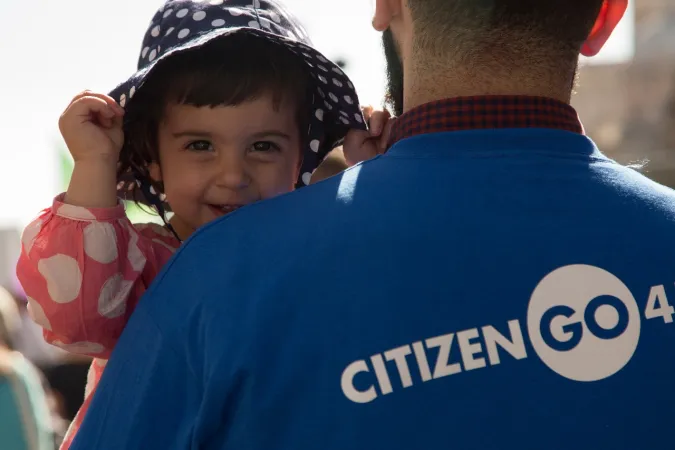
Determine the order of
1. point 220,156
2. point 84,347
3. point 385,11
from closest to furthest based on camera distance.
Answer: point 385,11 < point 84,347 < point 220,156

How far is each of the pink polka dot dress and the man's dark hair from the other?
869mm

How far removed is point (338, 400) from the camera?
1286 mm

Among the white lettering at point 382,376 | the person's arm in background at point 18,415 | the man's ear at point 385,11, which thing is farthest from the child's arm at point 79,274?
the person's arm in background at point 18,415

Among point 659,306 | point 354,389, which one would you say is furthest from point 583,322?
point 354,389

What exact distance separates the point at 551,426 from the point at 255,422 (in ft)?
1.39

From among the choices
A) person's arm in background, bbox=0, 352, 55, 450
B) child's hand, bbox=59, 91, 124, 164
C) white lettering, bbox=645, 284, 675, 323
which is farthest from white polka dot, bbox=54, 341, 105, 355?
person's arm in background, bbox=0, 352, 55, 450

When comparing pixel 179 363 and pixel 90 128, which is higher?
pixel 90 128

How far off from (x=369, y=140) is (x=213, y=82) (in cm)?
44

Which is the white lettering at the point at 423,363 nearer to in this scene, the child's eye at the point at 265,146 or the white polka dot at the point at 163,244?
the white polka dot at the point at 163,244

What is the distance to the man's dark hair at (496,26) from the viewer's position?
4.82ft

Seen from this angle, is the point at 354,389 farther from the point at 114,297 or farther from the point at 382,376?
the point at 114,297

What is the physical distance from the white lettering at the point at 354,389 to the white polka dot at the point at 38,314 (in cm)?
95

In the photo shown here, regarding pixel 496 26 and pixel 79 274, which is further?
pixel 79 274

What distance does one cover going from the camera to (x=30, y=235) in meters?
2.02
